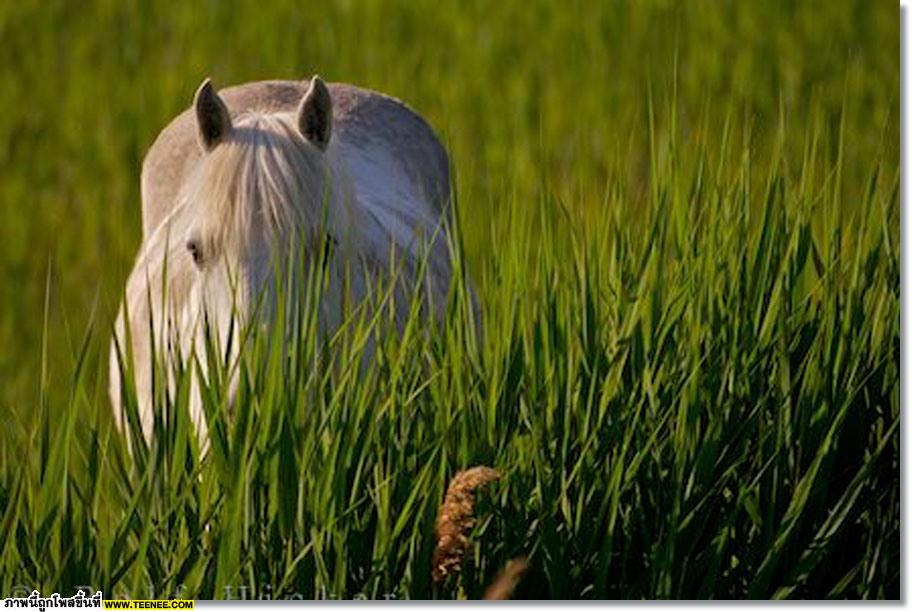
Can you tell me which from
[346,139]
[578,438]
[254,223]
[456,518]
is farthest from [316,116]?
[456,518]

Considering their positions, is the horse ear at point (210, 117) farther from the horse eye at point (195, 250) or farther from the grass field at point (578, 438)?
the grass field at point (578, 438)

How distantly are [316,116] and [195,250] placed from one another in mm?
392

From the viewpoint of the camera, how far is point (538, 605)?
11.0 feet

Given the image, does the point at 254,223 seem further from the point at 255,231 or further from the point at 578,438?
the point at 578,438

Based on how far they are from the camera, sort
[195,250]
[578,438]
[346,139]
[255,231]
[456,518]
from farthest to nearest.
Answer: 1. [346,139]
2. [195,250]
3. [255,231]
4. [578,438]
5. [456,518]

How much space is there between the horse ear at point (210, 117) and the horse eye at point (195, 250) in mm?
233

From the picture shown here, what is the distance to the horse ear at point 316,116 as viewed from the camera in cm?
415

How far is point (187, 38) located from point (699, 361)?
5778 mm

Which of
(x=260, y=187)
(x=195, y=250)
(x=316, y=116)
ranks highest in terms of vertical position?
(x=316, y=116)

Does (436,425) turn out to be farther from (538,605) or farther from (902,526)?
(902,526)

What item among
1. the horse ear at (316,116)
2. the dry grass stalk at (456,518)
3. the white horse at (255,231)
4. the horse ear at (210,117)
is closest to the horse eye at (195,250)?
the white horse at (255,231)

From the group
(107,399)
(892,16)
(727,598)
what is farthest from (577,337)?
(892,16)

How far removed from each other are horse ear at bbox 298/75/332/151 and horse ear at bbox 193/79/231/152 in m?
0.15

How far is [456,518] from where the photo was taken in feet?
9.93
